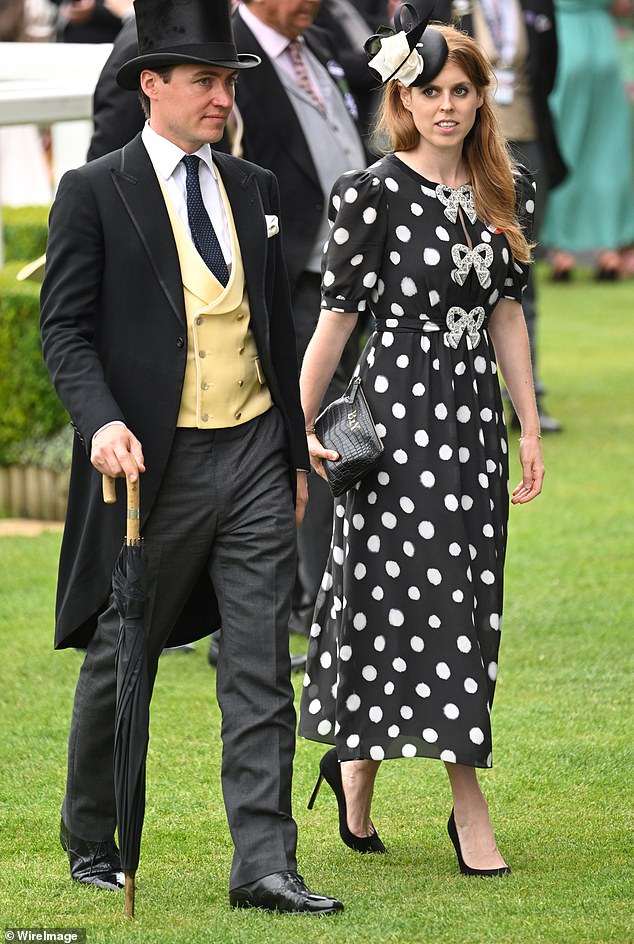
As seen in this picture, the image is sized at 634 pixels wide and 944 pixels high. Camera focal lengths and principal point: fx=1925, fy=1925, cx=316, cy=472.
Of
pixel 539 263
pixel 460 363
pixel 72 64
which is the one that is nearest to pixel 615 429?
pixel 72 64

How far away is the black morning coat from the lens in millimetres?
4215

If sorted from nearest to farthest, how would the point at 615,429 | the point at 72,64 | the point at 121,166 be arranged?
the point at 121,166 → the point at 72,64 → the point at 615,429

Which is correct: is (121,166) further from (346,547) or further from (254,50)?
(254,50)

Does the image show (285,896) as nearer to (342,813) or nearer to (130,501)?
(342,813)

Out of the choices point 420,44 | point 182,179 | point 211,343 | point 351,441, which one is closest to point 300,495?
point 351,441

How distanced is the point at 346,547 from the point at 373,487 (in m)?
0.17

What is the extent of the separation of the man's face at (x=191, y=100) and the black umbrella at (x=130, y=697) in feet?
2.71

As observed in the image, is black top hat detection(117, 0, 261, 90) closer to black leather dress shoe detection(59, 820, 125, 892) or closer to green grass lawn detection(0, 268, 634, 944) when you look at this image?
black leather dress shoe detection(59, 820, 125, 892)

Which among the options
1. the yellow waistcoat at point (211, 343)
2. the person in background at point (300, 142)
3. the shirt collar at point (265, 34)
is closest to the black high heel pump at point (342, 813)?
the yellow waistcoat at point (211, 343)

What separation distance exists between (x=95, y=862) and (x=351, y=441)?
45.9 inches

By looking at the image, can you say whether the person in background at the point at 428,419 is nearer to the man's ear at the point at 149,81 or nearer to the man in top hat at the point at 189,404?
the man in top hat at the point at 189,404

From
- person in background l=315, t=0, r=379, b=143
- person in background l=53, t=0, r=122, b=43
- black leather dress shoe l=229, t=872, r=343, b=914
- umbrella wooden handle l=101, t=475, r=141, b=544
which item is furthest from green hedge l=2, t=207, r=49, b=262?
black leather dress shoe l=229, t=872, r=343, b=914

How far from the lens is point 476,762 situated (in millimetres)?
4547

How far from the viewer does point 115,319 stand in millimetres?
4281
